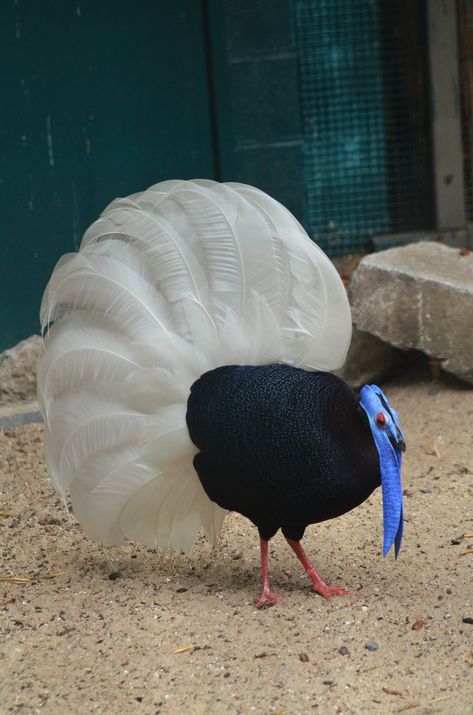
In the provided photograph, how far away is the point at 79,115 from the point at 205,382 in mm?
3110

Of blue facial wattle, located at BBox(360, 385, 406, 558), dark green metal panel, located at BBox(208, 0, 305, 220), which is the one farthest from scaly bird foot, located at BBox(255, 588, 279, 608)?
dark green metal panel, located at BBox(208, 0, 305, 220)

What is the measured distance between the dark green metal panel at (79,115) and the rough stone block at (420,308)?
5.25 feet

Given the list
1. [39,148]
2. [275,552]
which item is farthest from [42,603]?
[39,148]

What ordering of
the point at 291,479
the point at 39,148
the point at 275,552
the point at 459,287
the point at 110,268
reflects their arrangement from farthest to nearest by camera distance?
the point at 39,148, the point at 459,287, the point at 275,552, the point at 110,268, the point at 291,479

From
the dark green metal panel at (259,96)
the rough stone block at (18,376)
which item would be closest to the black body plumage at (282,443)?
the rough stone block at (18,376)

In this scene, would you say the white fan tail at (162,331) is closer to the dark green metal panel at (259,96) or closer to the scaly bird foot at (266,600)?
the scaly bird foot at (266,600)

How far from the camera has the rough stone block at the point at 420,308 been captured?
4914 mm

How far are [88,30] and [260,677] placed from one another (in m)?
4.10

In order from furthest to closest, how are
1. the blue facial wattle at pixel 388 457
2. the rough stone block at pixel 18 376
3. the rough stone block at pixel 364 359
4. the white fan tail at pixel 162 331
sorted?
the rough stone block at pixel 18 376 → the rough stone block at pixel 364 359 → the white fan tail at pixel 162 331 → the blue facial wattle at pixel 388 457

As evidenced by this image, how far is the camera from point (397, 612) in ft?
10.3

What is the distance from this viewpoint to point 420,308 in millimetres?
4965

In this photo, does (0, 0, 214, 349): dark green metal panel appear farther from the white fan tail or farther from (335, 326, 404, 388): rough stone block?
the white fan tail

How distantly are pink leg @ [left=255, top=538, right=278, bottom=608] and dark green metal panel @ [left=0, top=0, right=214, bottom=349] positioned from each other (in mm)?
2842

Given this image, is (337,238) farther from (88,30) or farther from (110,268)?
(110,268)
